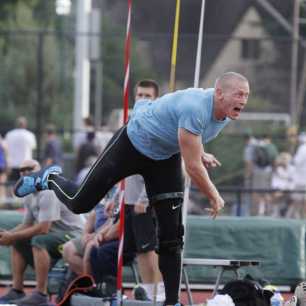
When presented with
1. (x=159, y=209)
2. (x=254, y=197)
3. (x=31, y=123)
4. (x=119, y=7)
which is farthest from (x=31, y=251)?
(x=119, y=7)

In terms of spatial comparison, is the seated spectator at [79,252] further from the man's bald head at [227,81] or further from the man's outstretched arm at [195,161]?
the man's bald head at [227,81]

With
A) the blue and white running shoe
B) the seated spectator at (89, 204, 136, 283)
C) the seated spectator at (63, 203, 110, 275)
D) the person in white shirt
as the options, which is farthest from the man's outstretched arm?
the person in white shirt

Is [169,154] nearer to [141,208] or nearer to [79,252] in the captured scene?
[141,208]

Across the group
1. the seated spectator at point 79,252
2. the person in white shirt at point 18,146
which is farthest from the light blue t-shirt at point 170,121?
the person in white shirt at point 18,146

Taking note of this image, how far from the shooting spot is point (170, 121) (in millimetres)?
8352

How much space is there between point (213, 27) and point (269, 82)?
5.99 meters

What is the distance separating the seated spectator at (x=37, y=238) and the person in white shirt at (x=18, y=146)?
10069mm

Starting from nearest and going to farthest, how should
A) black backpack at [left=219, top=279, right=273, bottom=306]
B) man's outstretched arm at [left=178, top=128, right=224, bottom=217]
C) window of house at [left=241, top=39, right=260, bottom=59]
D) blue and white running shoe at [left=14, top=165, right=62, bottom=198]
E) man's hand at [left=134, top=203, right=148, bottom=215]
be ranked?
1. man's outstretched arm at [left=178, top=128, right=224, bottom=217]
2. black backpack at [left=219, top=279, right=273, bottom=306]
3. blue and white running shoe at [left=14, top=165, right=62, bottom=198]
4. man's hand at [left=134, top=203, right=148, bottom=215]
5. window of house at [left=241, top=39, right=260, bottom=59]

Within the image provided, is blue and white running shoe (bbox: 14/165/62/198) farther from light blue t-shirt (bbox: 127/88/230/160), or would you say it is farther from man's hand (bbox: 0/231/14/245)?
light blue t-shirt (bbox: 127/88/230/160)

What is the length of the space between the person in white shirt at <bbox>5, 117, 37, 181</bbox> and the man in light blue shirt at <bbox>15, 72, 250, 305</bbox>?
39.6 feet

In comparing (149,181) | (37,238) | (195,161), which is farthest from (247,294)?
(37,238)

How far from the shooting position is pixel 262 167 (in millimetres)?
21984

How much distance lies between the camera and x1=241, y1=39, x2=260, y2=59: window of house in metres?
26.4

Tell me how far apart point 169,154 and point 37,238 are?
2348mm
